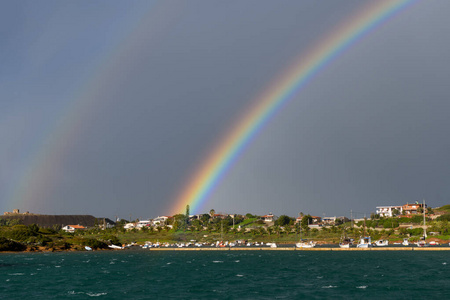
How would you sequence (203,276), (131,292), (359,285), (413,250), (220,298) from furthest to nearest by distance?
(413,250), (203,276), (359,285), (131,292), (220,298)

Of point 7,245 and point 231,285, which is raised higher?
point 7,245

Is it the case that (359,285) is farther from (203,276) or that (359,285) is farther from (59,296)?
(59,296)

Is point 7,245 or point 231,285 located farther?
point 7,245

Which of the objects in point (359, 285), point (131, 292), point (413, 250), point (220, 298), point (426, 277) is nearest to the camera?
point (220, 298)

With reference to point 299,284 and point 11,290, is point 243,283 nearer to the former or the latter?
point 299,284

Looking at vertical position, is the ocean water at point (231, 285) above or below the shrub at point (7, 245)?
below

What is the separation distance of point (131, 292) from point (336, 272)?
4429 cm

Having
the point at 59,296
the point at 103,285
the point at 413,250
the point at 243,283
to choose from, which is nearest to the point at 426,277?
the point at 243,283

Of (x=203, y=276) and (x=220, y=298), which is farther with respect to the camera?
(x=203, y=276)

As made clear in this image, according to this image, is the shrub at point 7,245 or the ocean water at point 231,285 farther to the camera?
the shrub at point 7,245

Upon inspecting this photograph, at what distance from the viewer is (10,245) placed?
196m

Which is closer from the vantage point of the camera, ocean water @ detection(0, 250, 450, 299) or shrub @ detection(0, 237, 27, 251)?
ocean water @ detection(0, 250, 450, 299)

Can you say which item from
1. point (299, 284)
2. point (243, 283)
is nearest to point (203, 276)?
point (243, 283)

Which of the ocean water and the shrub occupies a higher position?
the shrub
